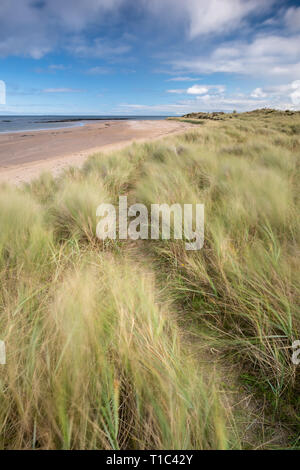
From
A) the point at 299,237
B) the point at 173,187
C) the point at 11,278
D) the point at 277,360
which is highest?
the point at 173,187

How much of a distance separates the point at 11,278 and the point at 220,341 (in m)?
1.30

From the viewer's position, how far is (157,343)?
36.2 inches

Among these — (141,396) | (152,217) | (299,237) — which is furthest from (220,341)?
(152,217)

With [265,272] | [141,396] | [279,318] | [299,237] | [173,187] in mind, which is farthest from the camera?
[173,187]

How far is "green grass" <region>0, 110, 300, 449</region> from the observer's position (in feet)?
2.27

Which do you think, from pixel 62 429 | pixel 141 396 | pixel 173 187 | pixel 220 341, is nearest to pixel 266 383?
pixel 220 341

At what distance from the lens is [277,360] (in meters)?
0.90

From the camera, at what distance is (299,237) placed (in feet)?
5.25

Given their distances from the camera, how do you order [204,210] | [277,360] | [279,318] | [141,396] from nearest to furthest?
[141,396] < [277,360] < [279,318] < [204,210]

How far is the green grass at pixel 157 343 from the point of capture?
69cm

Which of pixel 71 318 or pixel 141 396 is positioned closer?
pixel 141 396

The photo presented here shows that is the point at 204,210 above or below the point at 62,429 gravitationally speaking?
above

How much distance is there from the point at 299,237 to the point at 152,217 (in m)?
1.32
